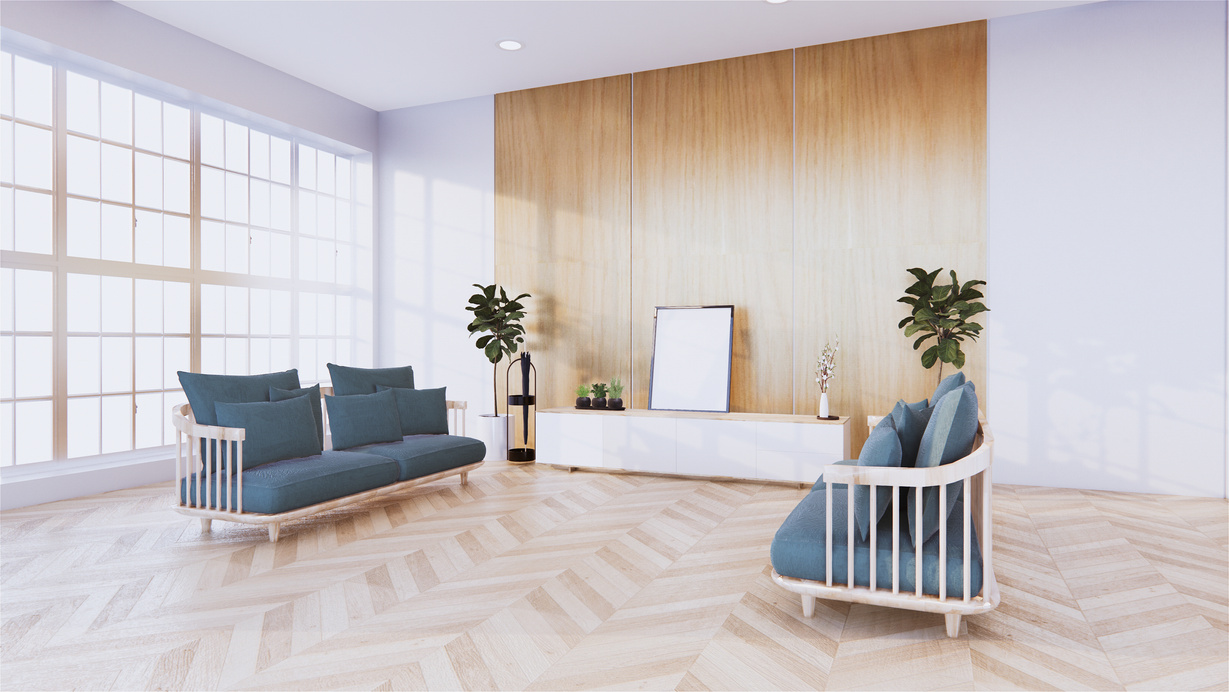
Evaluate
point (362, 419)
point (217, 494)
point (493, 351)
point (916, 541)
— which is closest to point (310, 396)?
point (362, 419)

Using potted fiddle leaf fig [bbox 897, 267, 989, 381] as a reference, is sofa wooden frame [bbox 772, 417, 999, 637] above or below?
below

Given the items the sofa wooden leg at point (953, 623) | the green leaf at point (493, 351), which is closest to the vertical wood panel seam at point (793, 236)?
the green leaf at point (493, 351)

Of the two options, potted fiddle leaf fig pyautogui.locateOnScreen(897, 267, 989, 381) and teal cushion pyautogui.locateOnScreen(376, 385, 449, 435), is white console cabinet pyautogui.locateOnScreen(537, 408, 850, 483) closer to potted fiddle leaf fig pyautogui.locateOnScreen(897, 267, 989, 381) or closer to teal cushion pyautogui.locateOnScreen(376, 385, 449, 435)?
potted fiddle leaf fig pyautogui.locateOnScreen(897, 267, 989, 381)

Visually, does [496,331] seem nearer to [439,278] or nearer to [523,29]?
[439,278]

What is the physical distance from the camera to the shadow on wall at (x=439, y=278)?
281 inches

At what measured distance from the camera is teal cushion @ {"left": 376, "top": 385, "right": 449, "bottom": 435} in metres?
5.23

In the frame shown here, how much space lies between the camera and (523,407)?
6770mm

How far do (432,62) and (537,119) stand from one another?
113 cm

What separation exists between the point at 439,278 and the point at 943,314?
4777mm

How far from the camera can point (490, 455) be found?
21.4 ft

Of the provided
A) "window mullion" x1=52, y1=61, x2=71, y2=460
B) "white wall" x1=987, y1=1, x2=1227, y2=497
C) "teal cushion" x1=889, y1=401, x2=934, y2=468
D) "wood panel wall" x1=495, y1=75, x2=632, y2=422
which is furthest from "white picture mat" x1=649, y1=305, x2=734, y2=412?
"window mullion" x1=52, y1=61, x2=71, y2=460

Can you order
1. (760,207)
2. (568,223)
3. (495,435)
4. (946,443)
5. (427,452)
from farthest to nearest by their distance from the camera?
(568,223), (495,435), (760,207), (427,452), (946,443)

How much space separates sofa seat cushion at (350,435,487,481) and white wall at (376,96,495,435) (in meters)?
1.78

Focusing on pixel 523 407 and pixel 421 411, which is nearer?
pixel 421 411
